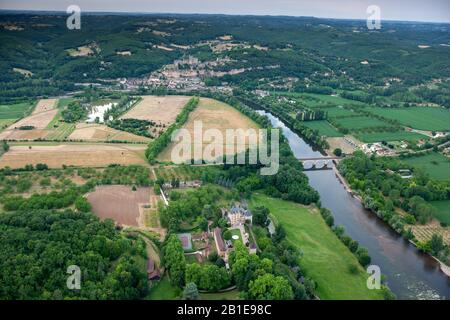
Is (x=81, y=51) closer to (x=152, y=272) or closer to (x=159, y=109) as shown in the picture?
(x=159, y=109)

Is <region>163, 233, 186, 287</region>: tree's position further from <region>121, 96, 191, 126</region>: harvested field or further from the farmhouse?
<region>121, 96, 191, 126</region>: harvested field

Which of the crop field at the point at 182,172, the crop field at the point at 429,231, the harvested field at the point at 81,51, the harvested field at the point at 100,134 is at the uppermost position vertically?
the harvested field at the point at 81,51

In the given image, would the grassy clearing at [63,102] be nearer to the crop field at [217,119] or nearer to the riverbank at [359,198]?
the crop field at [217,119]

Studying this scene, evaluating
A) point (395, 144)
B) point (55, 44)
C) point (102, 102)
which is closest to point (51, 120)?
point (102, 102)

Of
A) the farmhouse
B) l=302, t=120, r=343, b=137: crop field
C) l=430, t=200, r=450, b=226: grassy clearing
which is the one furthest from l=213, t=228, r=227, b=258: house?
l=302, t=120, r=343, b=137: crop field

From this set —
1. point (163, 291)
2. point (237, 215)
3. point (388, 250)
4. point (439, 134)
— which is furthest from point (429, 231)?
point (439, 134)

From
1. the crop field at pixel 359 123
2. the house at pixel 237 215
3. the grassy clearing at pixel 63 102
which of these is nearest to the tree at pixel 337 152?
the crop field at pixel 359 123
